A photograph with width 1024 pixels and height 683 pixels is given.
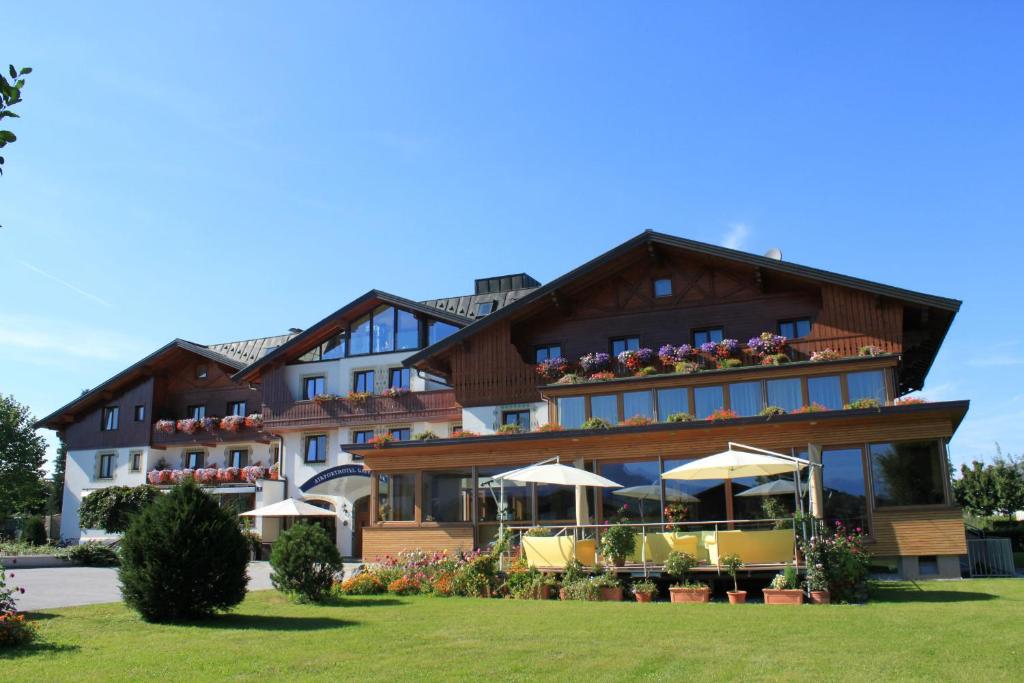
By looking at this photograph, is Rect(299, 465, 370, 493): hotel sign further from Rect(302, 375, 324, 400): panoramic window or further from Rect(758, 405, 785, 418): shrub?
Rect(758, 405, 785, 418): shrub

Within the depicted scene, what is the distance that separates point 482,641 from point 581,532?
10137mm

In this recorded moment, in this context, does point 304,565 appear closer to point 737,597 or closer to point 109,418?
point 737,597

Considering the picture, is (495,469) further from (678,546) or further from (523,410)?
(678,546)

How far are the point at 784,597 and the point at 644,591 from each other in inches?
100

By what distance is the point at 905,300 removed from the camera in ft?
78.4

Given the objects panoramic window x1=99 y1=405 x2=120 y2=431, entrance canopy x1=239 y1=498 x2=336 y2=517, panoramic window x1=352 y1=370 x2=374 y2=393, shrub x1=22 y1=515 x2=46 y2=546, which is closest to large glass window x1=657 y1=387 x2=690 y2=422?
entrance canopy x1=239 y1=498 x2=336 y2=517

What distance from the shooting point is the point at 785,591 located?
15.3 m

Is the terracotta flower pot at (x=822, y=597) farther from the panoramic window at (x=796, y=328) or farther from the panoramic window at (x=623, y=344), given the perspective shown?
the panoramic window at (x=623, y=344)

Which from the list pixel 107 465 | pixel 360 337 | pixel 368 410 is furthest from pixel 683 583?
pixel 107 465

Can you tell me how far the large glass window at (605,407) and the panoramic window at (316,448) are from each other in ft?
49.1

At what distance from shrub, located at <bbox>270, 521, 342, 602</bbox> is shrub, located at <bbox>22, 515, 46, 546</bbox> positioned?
3188 cm

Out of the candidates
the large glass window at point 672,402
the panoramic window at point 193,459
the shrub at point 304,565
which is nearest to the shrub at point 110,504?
the panoramic window at point 193,459

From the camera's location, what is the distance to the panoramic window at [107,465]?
141ft

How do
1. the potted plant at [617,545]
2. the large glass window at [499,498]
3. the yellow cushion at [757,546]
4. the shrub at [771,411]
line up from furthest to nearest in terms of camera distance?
the large glass window at [499,498] → the shrub at [771,411] → the potted plant at [617,545] → the yellow cushion at [757,546]
